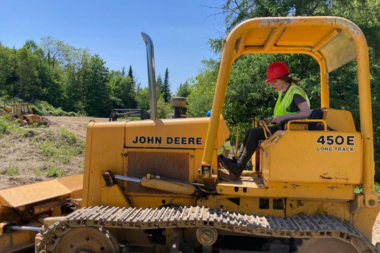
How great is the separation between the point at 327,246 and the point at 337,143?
105 cm

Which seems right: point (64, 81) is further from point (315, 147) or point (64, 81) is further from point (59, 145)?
point (315, 147)

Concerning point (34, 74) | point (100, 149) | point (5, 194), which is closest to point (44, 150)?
point (5, 194)

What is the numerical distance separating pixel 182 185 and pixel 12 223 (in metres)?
2.37

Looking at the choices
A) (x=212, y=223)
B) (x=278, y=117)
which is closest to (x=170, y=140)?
(x=212, y=223)

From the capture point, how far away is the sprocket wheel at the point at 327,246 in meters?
3.24

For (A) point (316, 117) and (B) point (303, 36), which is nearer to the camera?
(A) point (316, 117)

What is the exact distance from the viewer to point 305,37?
12.7 ft

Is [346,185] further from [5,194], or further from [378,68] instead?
[378,68]

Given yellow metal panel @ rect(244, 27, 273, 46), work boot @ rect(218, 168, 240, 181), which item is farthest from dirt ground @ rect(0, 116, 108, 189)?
yellow metal panel @ rect(244, 27, 273, 46)

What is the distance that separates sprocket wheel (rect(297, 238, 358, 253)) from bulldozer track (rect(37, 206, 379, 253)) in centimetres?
15

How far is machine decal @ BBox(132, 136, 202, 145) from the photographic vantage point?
149 inches

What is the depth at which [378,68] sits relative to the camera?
1090cm

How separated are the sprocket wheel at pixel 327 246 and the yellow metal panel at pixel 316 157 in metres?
0.60

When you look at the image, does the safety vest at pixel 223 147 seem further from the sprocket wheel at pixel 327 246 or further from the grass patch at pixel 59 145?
the grass patch at pixel 59 145
